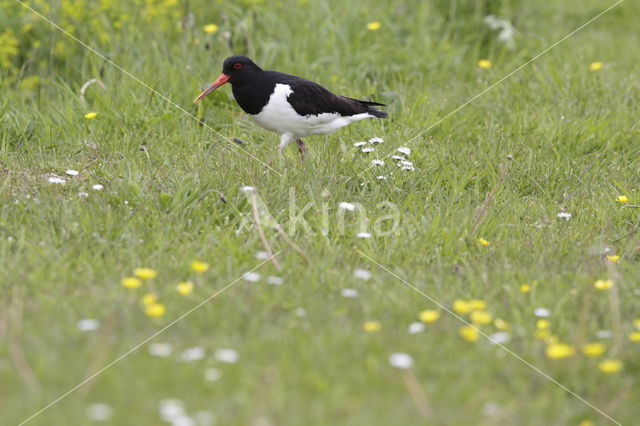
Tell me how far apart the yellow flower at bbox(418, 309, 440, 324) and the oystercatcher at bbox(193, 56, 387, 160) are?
6.44ft

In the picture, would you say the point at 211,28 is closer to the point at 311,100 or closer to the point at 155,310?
the point at 311,100

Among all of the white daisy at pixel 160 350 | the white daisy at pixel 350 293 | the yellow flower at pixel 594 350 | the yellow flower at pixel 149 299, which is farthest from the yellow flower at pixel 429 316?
the yellow flower at pixel 149 299

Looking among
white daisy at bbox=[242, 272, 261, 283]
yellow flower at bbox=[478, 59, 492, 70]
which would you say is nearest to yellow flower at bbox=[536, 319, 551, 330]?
white daisy at bbox=[242, 272, 261, 283]

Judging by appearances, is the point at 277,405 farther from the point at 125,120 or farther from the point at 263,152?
the point at 125,120

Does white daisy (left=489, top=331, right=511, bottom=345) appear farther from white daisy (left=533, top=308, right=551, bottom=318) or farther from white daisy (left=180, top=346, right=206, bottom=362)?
white daisy (left=180, top=346, right=206, bottom=362)

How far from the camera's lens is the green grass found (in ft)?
9.29

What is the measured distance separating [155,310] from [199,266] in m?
0.45

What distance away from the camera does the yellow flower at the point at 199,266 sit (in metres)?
3.49

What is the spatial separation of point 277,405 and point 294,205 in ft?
5.97

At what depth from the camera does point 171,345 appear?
3.02 m

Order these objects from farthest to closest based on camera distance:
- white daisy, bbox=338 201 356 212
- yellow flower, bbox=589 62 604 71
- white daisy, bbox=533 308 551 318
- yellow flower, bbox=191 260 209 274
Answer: yellow flower, bbox=589 62 604 71 → white daisy, bbox=338 201 356 212 → yellow flower, bbox=191 260 209 274 → white daisy, bbox=533 308 551 318

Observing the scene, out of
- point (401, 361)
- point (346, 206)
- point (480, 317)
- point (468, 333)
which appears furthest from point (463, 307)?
point (346, 206)

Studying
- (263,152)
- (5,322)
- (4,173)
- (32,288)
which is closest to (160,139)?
(263,152)

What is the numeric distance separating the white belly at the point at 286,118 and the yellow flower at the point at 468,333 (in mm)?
2095
